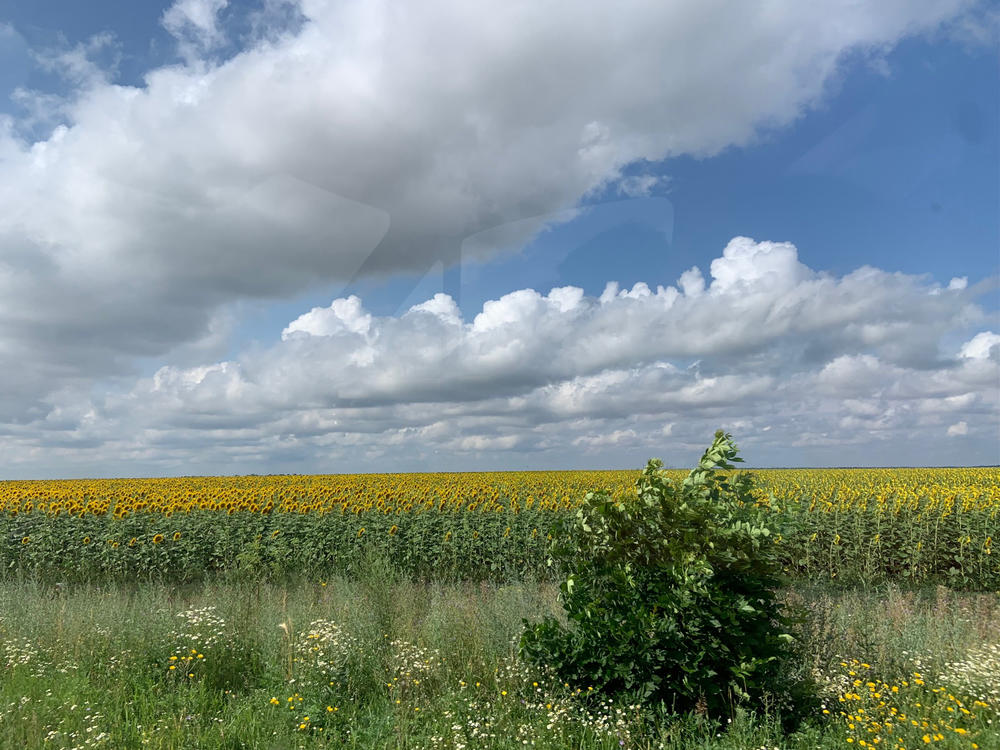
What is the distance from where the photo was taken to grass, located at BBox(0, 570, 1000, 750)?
4.46 m

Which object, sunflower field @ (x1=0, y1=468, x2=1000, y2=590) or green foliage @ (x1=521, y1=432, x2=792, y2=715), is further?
sunflower field @ (x1=0, y1=468, x2=1000, y2=590)

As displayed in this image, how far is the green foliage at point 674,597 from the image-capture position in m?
4.52

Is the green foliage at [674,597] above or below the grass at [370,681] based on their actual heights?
above

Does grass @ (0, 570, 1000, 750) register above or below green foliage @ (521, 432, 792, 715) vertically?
below

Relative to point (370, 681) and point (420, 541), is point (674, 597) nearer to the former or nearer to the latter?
point (370, 681)

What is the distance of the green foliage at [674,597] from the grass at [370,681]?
0.22 m

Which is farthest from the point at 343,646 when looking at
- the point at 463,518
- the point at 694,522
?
the point at 463,518

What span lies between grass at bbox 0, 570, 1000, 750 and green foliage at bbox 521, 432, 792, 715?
22 cm

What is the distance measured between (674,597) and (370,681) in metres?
2.58

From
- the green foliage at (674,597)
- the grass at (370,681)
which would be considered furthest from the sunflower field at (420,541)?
the green foliage at (674,597)

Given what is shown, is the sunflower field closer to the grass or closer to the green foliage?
the grass

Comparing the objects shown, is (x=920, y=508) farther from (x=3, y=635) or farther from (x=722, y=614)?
(x=3, y=635)

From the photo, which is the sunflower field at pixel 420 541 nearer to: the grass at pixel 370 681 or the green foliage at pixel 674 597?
the grass at pixel 370 681

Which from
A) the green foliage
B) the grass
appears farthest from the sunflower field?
the green foliage
